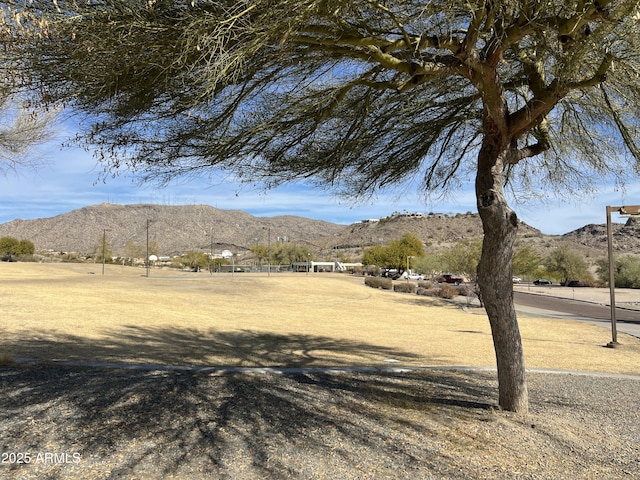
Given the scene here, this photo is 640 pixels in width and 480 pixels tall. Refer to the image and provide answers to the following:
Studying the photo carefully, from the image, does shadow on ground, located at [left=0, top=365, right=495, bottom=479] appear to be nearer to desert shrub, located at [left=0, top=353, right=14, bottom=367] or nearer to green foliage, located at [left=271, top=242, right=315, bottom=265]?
desert shrub, located at [left=0, top=353, right=14, bottom=367]

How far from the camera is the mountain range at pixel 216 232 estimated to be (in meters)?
111

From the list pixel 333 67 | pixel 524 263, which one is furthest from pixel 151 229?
pixel 333 67

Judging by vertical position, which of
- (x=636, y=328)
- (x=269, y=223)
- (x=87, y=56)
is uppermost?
(x=269, y=223)

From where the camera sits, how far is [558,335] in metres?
18.9

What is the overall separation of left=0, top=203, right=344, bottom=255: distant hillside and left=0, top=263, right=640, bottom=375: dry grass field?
90669mm

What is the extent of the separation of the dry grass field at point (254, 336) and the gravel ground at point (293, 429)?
2.74 meters

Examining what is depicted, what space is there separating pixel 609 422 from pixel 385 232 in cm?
11813

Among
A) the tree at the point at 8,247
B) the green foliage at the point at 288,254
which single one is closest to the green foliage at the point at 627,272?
the green foliage at the point at 288,254

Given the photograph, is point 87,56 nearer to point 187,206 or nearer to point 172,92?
point 172,92

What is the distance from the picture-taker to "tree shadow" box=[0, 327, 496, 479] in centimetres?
460

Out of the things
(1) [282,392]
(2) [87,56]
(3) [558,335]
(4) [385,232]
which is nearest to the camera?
(2) [87,56]

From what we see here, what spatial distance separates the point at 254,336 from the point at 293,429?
10.1m

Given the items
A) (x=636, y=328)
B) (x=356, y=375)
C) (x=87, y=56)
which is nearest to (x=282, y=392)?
(x=356, y=375)

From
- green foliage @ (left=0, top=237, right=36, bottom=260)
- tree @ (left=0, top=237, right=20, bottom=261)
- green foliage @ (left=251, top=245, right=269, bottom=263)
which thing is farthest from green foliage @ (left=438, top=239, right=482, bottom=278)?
green foliage @ (left=251, top=245, right=269, bottom=263)
